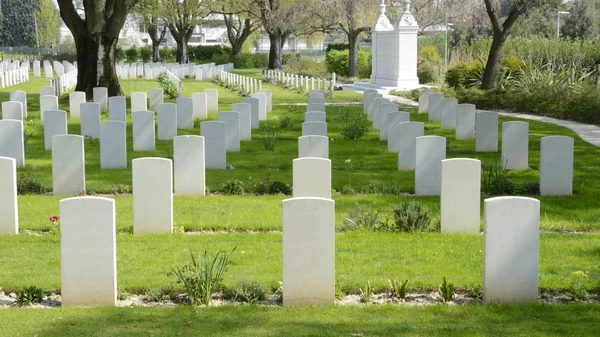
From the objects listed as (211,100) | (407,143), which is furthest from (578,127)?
(211,100)

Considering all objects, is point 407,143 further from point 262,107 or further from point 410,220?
point 262,107

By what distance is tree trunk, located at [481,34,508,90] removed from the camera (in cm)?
2995

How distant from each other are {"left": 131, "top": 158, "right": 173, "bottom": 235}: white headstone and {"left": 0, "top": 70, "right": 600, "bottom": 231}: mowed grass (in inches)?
23.6

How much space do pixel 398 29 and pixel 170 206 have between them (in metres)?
28.3

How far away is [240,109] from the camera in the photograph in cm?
1945

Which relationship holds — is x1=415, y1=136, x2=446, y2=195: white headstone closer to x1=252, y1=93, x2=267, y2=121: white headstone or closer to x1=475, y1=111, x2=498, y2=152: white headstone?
x1=475, y1=111, x2=498, y2=152: white headstone

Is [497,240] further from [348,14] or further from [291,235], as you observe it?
[348,14]

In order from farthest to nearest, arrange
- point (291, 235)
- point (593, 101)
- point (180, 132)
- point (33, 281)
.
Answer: point (593, 101), point (180, 132), point (33, 281), point (291, 235)

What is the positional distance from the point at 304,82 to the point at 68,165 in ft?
86.7

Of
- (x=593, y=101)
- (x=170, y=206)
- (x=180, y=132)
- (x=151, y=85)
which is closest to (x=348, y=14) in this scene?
(x=151, y=85)

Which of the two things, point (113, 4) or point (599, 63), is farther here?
point (599, 63)

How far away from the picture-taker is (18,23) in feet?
322

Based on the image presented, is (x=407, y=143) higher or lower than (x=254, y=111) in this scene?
lower

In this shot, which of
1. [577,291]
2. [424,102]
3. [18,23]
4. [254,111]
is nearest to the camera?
[577,291]
